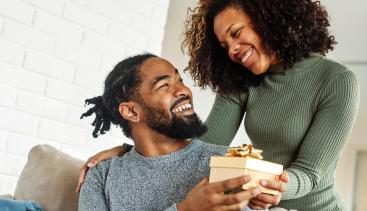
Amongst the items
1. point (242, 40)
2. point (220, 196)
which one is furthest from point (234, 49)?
point (220, 196)

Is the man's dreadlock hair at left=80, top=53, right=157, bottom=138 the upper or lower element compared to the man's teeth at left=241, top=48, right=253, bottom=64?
lower

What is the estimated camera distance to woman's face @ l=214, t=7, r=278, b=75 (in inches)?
61.2

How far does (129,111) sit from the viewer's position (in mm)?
1589

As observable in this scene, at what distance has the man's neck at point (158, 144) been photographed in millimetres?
1528

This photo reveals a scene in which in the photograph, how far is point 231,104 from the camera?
1.74m

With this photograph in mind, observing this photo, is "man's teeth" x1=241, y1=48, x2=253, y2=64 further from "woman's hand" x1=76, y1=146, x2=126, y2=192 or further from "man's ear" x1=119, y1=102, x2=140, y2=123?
"woman's hand" x1=76, y1=146, x2=126, y2=192

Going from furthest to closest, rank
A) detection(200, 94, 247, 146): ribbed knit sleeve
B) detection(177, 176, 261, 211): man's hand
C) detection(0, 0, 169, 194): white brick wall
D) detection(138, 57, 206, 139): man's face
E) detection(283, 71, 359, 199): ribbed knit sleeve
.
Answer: detection(0, 0, 169, 194): white brick wall, detection(200, 94, 247, 146): ribbed knit sleeve, detection(138, 57, 206, 139): man's face, detection(283, 71, 359, 199): ribbed knit sleeve, detection(177, 176, 261, 211): man's hand

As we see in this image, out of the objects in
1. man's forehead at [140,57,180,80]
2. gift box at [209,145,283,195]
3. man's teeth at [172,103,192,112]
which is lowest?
gift box at [209,145,283,195]

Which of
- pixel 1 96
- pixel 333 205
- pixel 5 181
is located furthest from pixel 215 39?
pixel 5 181

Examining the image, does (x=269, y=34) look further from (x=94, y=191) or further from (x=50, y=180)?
(x=50, y=180)

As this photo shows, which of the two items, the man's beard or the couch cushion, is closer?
Answer: the man's beard

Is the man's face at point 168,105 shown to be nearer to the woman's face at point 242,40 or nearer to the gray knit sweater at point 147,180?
the gray knit sweater at point 147,180

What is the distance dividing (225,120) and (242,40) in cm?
30

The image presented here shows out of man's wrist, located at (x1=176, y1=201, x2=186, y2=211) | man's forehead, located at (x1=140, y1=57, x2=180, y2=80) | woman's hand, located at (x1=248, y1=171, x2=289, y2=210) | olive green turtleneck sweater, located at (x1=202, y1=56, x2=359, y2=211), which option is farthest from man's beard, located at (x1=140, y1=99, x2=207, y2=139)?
woman's hand, located at (x1=248, y1=171, x2=289, y2=210)
